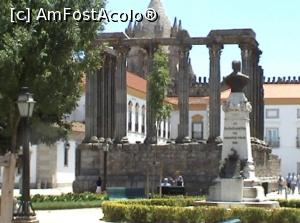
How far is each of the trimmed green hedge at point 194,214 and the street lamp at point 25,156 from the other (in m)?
3.98

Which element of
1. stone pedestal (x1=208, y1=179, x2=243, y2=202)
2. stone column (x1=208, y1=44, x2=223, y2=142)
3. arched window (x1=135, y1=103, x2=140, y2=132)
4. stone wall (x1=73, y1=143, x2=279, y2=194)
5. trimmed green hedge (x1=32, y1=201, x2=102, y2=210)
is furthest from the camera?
arched window (x1=135, y1=103, x2=140, y2=132)

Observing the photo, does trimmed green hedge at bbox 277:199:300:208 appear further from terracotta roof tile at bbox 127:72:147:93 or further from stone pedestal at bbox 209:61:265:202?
terracotta roof tile at bbox 127:72:147:93

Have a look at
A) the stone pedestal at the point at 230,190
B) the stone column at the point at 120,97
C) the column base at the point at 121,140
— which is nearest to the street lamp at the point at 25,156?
the stone pedestal at the point at 230,190

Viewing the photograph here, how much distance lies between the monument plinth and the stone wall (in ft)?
57.0

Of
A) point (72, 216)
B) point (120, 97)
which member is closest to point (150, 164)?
point (120, 97)

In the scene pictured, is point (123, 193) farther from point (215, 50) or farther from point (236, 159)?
point (215, 50)

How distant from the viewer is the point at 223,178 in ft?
73.0

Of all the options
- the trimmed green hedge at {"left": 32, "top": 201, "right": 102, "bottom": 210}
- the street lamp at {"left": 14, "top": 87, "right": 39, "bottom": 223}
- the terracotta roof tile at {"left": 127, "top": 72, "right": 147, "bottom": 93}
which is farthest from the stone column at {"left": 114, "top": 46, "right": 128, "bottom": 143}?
the street lamp at {"left": 14, "top": 87, "right": 39, "bottom": 223}

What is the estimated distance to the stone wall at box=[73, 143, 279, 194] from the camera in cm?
4091

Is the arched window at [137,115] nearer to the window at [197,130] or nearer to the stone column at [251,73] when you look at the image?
the window at [197,130]

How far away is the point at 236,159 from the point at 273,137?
55.7 meters

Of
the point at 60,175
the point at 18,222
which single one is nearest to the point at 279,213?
the point at 18,222

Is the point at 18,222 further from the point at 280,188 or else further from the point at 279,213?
the point at 280,188

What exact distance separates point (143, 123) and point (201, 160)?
111 ft
